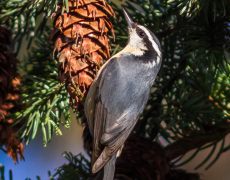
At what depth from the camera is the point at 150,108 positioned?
0.99 m

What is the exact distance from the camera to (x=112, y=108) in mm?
1077

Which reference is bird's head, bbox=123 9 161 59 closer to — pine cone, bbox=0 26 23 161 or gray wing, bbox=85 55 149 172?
gray wing, bbox=85 55 149 172

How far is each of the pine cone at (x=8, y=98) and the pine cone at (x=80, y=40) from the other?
110mm

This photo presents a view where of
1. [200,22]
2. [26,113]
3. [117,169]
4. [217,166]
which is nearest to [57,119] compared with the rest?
[26,113]

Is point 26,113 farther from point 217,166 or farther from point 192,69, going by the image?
point 217,166

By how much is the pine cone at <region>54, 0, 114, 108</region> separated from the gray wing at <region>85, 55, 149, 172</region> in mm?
93

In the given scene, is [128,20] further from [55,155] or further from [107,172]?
[55,155]

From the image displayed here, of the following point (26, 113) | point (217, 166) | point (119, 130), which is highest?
point (26, 113)

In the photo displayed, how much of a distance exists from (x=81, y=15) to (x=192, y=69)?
0.22m

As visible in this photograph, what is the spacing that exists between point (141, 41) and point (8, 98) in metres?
0.39

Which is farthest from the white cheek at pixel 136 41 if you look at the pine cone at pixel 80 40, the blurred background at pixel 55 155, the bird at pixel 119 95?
the blurred background at pixel 55 155

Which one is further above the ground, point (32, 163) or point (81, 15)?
point (81, 15)

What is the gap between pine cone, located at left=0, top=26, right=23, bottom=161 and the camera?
877 mm

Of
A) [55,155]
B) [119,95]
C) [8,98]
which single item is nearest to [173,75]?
[119,95]
